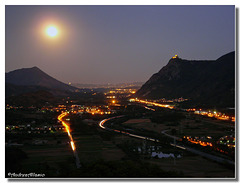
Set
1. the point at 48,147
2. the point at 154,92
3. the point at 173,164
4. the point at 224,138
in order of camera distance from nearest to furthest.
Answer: the point at 173,164 < the point at 48,147 < the point at 224,138 < the point at 154,92

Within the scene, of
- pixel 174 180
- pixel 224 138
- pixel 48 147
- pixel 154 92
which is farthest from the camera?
pixel 154 92

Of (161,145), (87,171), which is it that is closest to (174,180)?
(87,171)

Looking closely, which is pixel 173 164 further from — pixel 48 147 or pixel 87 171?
pixel 48 147
